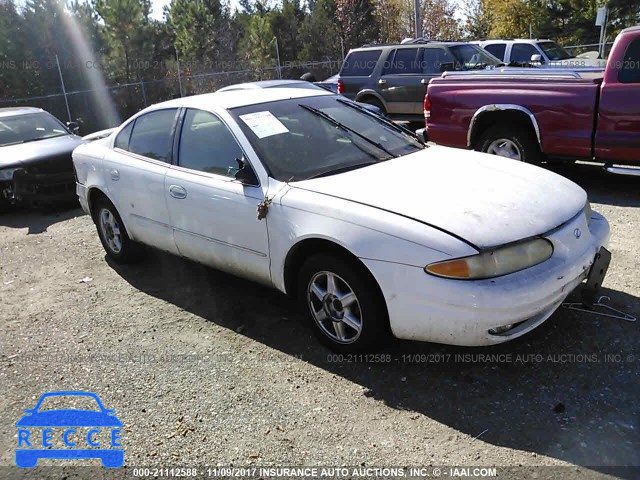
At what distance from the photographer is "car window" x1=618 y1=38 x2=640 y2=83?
6.16 m

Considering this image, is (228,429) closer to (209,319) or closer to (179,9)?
(209,319)

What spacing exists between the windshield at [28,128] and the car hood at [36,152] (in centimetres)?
28

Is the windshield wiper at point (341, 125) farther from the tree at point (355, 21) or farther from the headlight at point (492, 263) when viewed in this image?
the tree at point (355, 21)

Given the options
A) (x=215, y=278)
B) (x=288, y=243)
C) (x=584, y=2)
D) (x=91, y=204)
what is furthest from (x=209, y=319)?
(x=584, y=2)

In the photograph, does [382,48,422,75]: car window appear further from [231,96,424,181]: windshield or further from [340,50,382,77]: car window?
[231,96,424,181]: windshield

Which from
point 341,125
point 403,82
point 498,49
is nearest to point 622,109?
point 341,125

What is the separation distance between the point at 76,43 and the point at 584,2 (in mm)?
24764

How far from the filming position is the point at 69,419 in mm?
3336

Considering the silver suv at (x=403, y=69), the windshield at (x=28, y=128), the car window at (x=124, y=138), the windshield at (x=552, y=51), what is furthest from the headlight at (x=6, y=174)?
the windshield at (x=552, y=51)

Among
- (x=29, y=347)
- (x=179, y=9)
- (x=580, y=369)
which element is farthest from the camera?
(x=179, y=9)

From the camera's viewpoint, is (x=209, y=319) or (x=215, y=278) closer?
(x=209, y=319)

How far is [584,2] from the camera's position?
96.3 feet

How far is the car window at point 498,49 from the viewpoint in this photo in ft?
44.7

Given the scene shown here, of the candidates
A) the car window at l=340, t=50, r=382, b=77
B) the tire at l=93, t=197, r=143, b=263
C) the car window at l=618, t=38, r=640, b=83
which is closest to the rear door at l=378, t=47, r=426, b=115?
the car window at l=340, t=50, r=382, b=77
